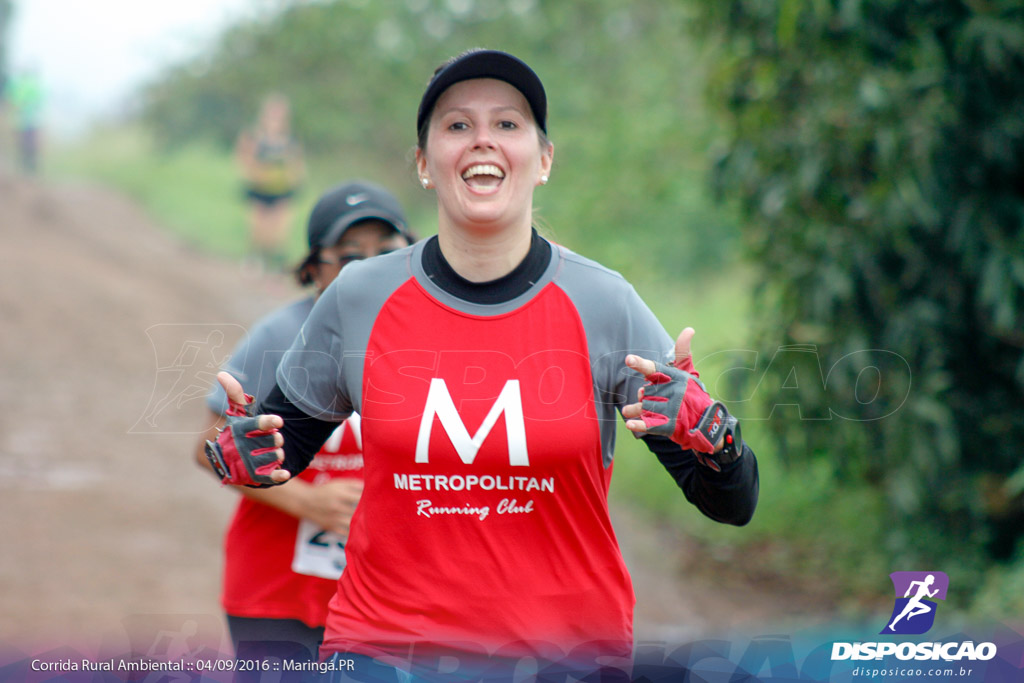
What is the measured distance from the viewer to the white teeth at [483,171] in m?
2.18

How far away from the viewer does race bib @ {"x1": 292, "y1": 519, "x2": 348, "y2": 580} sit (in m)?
3.04

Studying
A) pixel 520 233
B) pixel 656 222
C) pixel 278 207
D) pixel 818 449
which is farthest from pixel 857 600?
pixel 278 207

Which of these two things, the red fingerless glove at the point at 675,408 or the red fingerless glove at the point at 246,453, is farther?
the red fingerless glove at the point at 246,453

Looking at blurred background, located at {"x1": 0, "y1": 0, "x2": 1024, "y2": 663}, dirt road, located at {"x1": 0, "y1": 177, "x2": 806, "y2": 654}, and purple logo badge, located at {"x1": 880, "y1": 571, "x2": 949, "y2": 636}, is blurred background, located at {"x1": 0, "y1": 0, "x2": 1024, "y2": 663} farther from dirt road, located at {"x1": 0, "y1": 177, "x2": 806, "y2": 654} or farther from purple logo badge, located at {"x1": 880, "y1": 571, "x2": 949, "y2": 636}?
purple logo badge, located at {"x1": 880, "y1": 571, "x2": 949, "y2": 636}

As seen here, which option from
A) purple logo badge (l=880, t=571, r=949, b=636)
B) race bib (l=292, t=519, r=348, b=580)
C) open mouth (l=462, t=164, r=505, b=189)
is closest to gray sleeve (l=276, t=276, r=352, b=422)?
open mouth (l=462, t=164, r=505, b=189)

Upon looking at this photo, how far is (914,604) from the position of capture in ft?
8.60

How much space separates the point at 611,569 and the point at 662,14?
14118 millimetres

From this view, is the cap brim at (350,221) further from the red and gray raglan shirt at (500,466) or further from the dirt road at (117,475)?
the red and gray raglan shirt at (500,466)

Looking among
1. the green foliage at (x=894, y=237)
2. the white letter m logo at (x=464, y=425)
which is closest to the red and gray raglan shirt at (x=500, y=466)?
the white letter m logo at (x=464, y=425)

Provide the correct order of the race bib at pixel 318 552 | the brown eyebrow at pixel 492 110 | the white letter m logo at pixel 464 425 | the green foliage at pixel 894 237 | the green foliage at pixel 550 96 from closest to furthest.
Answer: the white letter m logo at pixel 464 425 → the brown eyebrow at pixel 492 110 → the race bib at pixel 318 552 → the green foliage at pixel 894 237 → the green foliage at pixel 550 96

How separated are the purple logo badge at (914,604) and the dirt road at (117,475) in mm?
1652

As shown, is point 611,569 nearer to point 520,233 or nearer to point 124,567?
point 520,233

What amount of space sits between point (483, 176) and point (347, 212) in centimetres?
107

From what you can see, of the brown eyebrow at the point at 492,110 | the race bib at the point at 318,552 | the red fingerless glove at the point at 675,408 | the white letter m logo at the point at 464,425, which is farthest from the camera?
the race bib at the point at 318,552
